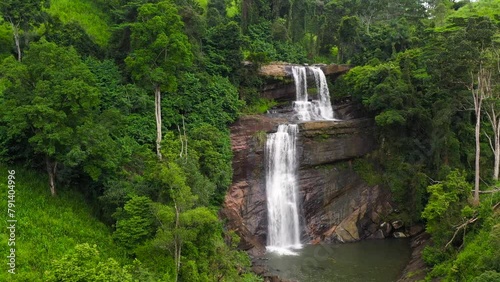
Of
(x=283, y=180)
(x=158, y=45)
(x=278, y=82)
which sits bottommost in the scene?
(x=283, y=180)

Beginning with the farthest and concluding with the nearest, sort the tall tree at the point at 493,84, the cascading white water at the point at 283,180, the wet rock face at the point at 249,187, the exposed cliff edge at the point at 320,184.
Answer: the cascading white water at the point at 283,180, the exposed cliff edge at the point at 320,184, the wet rock face at the point at 249,187, the tall tree at the point at 493,84

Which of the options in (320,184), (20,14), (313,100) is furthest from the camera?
(313,100)

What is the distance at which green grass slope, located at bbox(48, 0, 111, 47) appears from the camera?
110 ft

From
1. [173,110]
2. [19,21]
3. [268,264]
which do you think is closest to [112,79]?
[173,110]

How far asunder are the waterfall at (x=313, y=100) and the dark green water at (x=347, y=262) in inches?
451

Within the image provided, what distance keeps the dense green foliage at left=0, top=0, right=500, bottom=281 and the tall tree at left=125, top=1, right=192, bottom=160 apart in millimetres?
80

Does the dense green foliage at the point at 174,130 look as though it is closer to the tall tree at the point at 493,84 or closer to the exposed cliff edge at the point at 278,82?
the tall tree at the point at 493,84

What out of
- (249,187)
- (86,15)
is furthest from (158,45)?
(86,15)

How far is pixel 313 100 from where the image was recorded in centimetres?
3616

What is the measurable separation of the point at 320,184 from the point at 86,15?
23677 millimetres

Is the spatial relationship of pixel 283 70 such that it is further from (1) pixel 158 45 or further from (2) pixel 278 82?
(1) pixel 158 45

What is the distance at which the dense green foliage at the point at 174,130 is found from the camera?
1702 cm

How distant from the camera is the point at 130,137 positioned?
23.5 m

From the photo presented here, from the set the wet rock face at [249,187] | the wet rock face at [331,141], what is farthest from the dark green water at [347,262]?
the wet rock face at [331,141]
